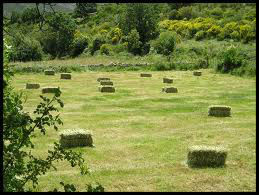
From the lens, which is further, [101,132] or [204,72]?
[204,72]

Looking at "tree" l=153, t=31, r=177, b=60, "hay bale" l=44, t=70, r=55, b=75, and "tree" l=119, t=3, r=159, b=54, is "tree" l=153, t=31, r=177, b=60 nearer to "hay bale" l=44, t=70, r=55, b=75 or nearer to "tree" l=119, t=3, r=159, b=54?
"tree" l=119, t=3, r=159, b=54

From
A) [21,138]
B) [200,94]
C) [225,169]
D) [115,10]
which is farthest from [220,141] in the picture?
[115,10]

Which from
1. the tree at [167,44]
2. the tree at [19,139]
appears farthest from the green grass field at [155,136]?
the tree at [167,44]

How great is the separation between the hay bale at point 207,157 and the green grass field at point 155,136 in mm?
318

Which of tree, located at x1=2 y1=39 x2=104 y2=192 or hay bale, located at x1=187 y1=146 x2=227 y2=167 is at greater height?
tree, located at x1=2 y1=39 x2=104 y2=192

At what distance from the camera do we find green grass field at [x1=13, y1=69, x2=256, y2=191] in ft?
39.4

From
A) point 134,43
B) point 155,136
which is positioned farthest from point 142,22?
point 155,136

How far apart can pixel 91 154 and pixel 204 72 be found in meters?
36.0

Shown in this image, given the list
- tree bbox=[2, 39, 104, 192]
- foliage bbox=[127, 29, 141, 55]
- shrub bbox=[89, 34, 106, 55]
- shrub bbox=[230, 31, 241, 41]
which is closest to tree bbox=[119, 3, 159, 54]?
shrub bbox=[89, 34, 106, 55]

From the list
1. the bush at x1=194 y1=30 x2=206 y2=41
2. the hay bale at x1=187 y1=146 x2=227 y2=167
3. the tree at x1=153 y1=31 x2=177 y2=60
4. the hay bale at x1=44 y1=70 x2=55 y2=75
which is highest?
the bush at x1=194 y1=30 x2=206 y2=41

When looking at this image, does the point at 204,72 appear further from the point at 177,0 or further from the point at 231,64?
the point at 177,0

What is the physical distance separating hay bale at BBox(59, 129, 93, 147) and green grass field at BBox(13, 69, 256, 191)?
0.34m

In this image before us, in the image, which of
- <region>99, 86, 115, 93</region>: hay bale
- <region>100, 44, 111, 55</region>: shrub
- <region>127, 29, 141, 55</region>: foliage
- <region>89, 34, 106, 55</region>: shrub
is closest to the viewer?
<region>99, 86, 115, 93</region>: hay bale

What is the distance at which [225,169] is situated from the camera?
1303 centimetres
